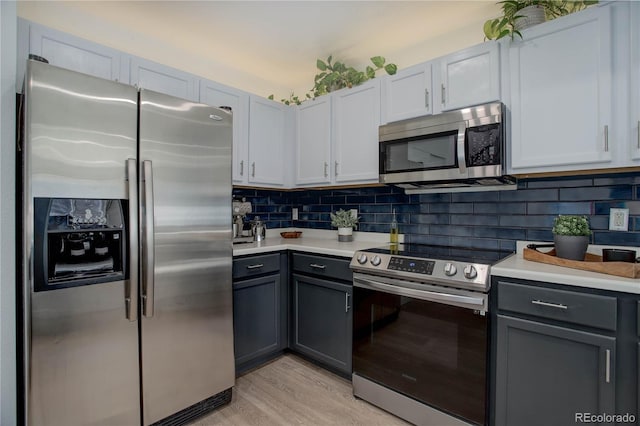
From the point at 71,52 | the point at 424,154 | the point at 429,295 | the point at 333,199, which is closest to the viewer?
the point at 429,295

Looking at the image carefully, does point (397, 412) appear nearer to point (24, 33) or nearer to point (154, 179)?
point (154, 179)

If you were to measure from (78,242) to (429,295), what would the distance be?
1758 mm

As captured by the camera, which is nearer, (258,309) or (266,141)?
(258,309)

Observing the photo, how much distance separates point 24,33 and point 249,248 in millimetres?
1717

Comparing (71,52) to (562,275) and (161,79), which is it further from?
(562,275)

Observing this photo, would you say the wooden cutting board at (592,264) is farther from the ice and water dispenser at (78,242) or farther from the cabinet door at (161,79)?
the cabinet door at (161,79)

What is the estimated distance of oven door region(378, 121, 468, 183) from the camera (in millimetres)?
1905

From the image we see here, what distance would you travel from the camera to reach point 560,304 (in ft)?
4.44

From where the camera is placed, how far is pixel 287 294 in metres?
2.51

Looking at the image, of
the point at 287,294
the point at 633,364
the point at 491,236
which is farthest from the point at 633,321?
the point at 287,294

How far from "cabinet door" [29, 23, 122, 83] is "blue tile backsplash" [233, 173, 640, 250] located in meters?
1.33

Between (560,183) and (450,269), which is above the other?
(560,183)

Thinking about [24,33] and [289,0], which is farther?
[289,0]

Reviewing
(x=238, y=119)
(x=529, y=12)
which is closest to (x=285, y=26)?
(x=238, y=119)
